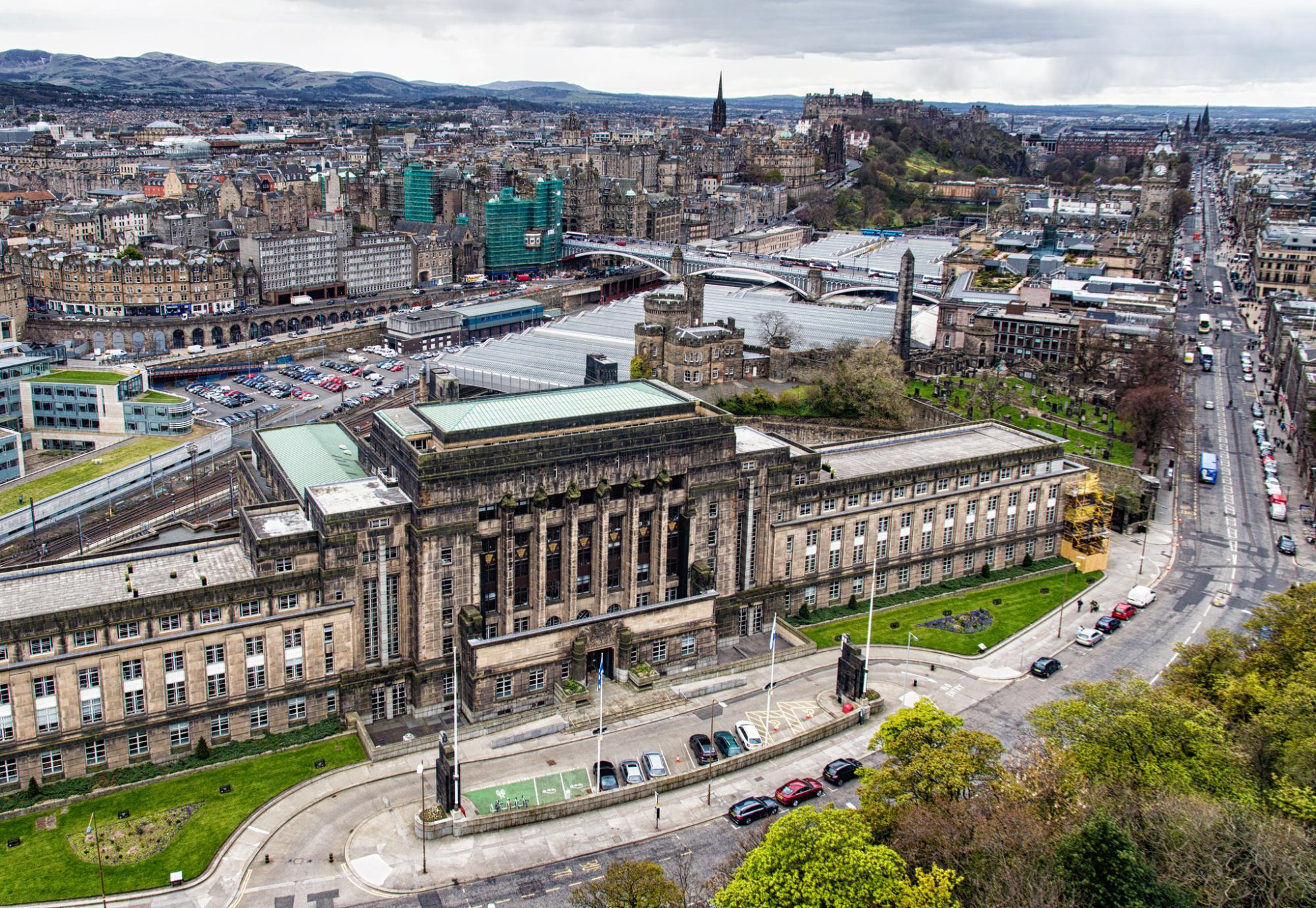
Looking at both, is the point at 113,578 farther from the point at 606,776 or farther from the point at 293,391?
the point at 293,391

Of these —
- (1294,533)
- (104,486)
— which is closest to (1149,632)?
(1294,533)

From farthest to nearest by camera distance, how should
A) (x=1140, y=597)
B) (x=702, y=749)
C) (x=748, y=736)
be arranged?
1. (x=1140, y=597)
2. (x=748, y=736)
3. (x=702, y=749)

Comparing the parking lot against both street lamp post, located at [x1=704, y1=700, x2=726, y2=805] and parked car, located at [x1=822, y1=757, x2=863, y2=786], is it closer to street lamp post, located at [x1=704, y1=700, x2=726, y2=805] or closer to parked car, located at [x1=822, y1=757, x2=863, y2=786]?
street lamp post, located at [x1=704, y1=700, x2=726, y2=805]

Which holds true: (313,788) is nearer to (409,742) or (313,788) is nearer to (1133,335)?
(409,742)

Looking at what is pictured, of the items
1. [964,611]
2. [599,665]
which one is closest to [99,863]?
[599,665]

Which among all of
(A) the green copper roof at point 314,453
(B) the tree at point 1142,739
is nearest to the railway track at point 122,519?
(A) the green copper roof at point 314,453

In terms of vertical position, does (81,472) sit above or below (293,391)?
below

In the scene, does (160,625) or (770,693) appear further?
(770,693)
